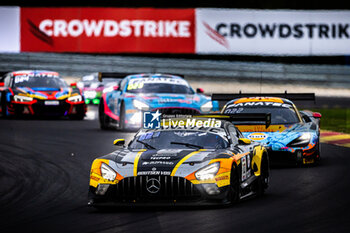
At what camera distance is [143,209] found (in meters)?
10.5

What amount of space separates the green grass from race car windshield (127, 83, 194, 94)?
4.07m

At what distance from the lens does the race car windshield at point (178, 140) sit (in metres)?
11.2

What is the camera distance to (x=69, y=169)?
14.6m

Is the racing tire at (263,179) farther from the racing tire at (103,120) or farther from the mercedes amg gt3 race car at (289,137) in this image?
the racing tire at (103,120)

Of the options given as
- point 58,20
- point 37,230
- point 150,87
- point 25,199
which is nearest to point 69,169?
point 25,199

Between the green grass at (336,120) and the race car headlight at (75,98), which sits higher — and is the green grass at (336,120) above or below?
below

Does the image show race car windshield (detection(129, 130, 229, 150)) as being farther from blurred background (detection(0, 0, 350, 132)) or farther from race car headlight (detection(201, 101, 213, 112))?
blurred background (detection(0, 0, 350, 132))

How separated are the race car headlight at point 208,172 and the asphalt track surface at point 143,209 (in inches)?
14.3

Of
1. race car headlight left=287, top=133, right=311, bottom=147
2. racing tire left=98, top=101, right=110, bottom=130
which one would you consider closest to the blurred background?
racing tire left=98, top=101, right=110, bottom=130

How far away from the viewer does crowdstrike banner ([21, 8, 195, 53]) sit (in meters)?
33.2

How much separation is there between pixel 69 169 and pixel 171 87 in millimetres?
7515

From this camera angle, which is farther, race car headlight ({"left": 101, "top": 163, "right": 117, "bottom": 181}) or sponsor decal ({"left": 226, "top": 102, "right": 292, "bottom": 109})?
sponsor decal ({"left": 226, "top": 102, "right": 292, "bottom": 109})

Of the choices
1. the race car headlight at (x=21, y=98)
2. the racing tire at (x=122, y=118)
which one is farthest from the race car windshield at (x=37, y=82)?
the racing tire at (x=122, y=118)

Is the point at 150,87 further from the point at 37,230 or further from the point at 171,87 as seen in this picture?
the point at 37,230
